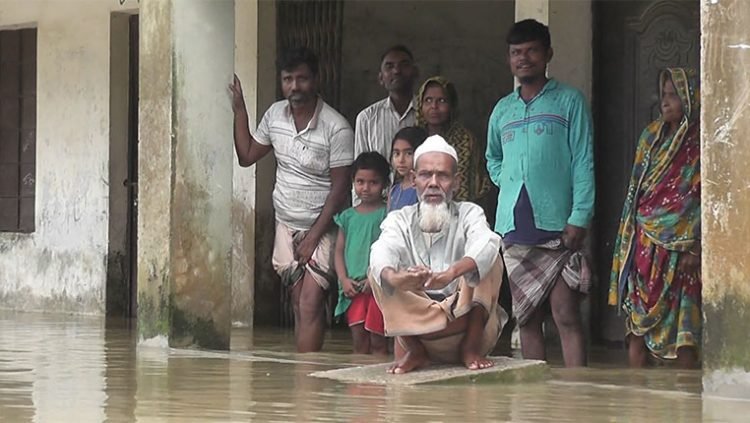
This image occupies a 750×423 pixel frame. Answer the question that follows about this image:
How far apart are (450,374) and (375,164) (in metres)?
2.29

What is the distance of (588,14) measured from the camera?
10133 mm

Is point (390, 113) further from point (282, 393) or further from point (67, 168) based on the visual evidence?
point (67, 168)

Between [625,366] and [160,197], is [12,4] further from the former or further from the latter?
[625,366]

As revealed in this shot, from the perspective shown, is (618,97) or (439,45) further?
(439,45)

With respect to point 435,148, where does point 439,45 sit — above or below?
above

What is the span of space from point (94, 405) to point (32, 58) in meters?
8.02

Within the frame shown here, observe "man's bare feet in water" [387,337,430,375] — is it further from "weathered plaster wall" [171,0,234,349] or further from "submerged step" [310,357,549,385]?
"weathered plaster wall" [171,0,234,349]

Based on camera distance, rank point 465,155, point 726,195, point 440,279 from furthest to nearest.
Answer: point 465,155 → point 440,279 → point 726,195

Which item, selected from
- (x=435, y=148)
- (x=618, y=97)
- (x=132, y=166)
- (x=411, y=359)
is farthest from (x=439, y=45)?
(x=411, y=359)

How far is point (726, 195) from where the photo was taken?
22.8 feet

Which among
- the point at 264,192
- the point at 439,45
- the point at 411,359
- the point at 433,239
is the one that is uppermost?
the point at 439,45

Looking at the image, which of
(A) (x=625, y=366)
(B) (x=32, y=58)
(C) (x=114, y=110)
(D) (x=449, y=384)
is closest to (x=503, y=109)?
(A) (x=625, y=366)

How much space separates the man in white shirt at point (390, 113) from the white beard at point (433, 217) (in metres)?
2.17

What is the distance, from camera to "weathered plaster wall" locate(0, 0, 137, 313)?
1322 cm
